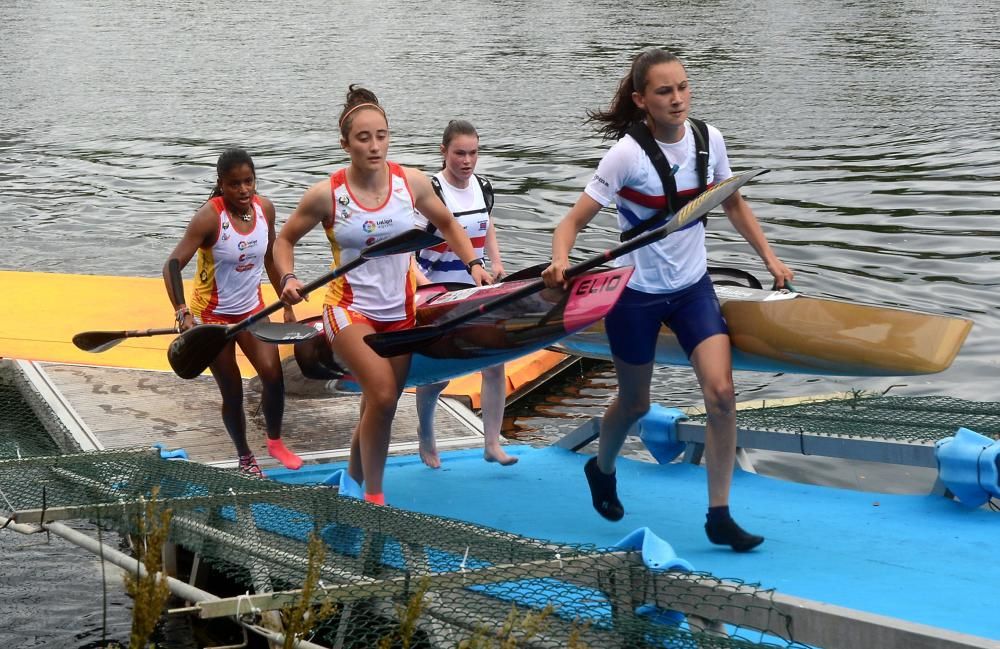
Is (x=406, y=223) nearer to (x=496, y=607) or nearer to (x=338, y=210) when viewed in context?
Answer: (x=338, y=210)

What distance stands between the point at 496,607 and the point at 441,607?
0.18 meters

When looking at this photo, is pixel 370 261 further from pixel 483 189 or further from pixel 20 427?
pixel 20 427

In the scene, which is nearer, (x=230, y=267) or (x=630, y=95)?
(x=630, y=95)

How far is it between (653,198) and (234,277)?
→ 8.95ft

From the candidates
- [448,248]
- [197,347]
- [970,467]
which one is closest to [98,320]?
[197,347]

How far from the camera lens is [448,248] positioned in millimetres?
7492

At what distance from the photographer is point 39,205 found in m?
20.6

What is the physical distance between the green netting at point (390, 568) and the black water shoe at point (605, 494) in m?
1.21

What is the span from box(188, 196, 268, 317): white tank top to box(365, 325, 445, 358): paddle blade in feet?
5.33

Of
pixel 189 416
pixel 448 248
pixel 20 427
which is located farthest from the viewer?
pixel 20 427

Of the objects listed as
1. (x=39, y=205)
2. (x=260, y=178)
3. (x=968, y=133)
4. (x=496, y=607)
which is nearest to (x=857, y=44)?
(x=968, y=133)

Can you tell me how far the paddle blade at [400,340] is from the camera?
614 centimetres

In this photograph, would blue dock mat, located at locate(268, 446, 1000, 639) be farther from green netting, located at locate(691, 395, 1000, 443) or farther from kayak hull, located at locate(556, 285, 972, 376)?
kayak hull, located at locate(556, 285, 972, 376)

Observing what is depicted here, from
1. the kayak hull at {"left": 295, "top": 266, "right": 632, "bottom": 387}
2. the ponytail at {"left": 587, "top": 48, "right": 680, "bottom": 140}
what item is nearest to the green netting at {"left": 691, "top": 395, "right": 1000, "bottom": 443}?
the kayak hull at {"left": 295, "top": 266, "right": 632, "bottom": 387}
